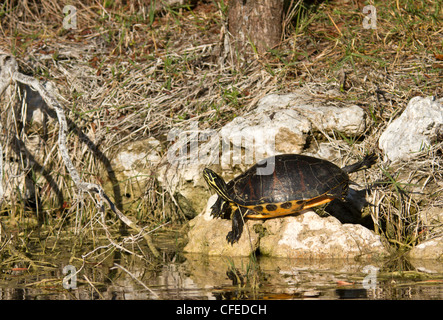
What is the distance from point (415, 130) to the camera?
14.8ft

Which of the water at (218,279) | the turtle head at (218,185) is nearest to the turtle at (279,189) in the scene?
the turtle head at (218,185)

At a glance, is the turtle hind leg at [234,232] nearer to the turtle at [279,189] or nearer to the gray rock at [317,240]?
the turtle at [279,189]

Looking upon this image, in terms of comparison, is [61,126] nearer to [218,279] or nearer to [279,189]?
[279,189]

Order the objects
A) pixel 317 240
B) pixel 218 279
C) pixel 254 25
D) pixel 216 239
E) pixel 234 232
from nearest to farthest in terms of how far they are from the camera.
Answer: pixel 218 279 → pixel 317 240 → pixel 234 232 → pixel 216 239 → pixel 254 25

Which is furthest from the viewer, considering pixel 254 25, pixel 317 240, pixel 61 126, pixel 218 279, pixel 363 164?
pixel 254 25

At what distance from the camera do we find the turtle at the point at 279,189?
13.3 feet

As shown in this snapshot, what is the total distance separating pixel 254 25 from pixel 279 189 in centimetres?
277

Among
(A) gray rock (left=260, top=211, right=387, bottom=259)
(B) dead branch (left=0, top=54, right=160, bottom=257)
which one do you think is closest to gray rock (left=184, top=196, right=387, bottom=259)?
(A) gray rock (left=260, top=211, right=387, bottom=259)

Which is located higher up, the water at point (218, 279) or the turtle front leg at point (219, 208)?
the turtle front leg at point (219, 208)

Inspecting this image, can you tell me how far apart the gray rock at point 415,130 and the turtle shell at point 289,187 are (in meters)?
0.67

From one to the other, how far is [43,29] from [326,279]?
5551 millimetres

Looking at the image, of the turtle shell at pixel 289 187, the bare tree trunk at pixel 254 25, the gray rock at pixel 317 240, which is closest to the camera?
the gray rock at pixel 317 240

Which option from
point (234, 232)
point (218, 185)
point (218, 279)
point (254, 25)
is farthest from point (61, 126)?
point (254, 25)
